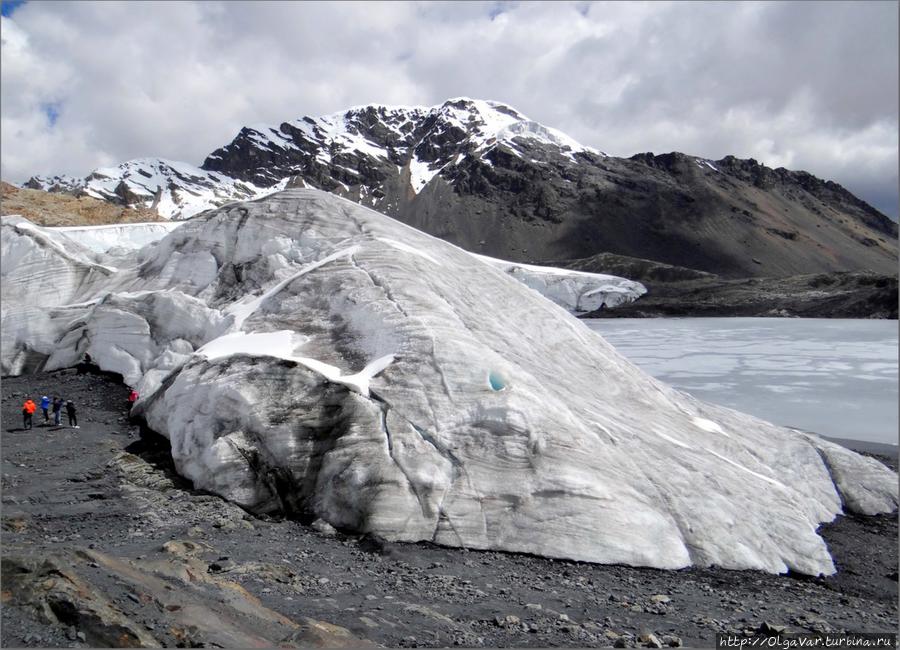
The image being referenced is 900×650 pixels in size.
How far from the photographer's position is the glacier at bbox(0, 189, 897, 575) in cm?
1116

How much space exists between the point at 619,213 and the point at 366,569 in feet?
560

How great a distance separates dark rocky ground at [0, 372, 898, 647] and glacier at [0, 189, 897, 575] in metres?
0.57

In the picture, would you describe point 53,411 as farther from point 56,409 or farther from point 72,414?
point 72,414

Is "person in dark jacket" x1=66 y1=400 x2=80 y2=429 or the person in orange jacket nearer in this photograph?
the person in orange jacket

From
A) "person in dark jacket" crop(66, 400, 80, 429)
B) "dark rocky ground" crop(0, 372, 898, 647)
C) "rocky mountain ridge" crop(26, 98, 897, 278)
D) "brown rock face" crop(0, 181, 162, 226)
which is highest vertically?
"rocky mountain ridge" crop(26, 98, 897, 278)

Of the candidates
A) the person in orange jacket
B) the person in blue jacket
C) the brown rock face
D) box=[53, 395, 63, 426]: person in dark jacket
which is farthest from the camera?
the brown rock face

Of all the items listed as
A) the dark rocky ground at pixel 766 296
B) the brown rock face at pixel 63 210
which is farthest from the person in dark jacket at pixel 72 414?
the dark rocky ground at pixel 766 296

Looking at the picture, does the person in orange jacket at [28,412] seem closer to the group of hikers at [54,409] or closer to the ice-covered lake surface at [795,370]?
the group of hikers at [54,409]

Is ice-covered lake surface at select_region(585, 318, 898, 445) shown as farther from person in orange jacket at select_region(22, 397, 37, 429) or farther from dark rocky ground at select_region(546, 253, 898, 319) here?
dark rocky ground at select_region(546, 253, 898, 319)

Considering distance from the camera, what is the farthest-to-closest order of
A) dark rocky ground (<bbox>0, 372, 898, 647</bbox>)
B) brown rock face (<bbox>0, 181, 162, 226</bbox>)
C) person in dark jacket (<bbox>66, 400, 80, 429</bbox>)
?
brown rock face (<bbox>0, 181, 162, 226</bbox>) → person in dark jacket (<bbox>66, 400, 80, 429</bbox>) → dark rocky ground (<bbox>0, 372, 898, 647</bbox>)

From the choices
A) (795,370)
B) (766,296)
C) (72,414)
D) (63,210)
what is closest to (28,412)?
(72,414)

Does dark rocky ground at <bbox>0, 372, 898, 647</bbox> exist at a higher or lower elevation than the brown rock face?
lower

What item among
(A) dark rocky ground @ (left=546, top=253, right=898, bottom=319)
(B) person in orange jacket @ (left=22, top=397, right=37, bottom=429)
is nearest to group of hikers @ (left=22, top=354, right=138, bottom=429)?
(B) person in orange jacket @ (left=22, top=397, right=37, bottom=429)

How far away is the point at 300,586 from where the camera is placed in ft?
29.1
